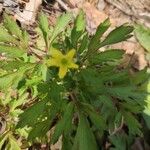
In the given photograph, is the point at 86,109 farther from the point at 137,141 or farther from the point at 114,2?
the point at 114,2

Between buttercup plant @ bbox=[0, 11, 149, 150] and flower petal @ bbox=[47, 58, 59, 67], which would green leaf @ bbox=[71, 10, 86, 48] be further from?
flower petal @ bbox=[47, 58, 59, 67]

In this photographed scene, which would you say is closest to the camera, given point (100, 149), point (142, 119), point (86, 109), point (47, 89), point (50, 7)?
point (47, 89)

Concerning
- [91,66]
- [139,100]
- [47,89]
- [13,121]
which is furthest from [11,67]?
[139,100]

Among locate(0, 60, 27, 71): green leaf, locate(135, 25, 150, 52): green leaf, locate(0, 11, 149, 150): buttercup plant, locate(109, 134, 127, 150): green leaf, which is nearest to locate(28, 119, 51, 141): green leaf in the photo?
locate(0, 11, 149, 150): buttercup plant

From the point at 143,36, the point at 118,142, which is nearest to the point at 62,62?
the point at 118,142

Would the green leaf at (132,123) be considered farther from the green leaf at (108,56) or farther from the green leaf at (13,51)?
the green leaf at (13,51)

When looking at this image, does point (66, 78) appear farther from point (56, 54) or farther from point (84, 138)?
point (84, 138)
